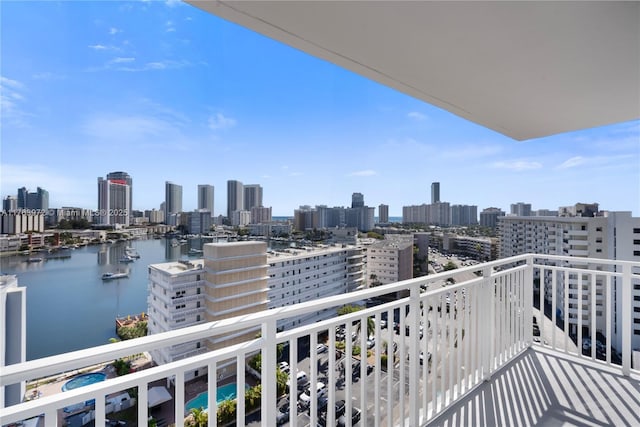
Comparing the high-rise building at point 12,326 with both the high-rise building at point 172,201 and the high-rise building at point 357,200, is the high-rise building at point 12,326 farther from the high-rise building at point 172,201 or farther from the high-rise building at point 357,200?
the high-rise building at point 357,200

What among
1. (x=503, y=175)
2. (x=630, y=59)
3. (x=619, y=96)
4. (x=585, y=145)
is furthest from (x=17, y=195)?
(x=585, y=145)

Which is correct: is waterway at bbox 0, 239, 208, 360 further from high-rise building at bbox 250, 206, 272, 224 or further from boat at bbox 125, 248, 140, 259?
high-rise building at bbox 250, 206, 272, 224

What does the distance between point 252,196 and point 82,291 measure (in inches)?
165

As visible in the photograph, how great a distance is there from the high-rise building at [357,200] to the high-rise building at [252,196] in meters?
3.69

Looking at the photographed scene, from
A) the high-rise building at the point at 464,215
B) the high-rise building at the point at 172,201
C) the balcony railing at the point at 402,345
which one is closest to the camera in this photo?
the balcony railing at the point at 402,345

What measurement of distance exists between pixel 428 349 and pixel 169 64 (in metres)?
9.31

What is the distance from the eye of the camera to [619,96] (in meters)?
2.17

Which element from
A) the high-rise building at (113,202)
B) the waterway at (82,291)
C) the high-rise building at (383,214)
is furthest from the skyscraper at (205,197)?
the high-rise building at (383,214)

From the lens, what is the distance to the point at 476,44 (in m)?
1.55

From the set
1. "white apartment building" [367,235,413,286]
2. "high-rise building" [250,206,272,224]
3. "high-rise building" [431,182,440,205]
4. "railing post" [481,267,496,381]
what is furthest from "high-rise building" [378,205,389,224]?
"railing post" [481,267,496,381]

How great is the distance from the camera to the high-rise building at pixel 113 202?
5.21 m

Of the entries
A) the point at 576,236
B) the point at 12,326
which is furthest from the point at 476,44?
the point at 576,236

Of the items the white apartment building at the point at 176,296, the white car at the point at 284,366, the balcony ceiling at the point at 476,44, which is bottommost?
the white apartment building at the point at 176,296

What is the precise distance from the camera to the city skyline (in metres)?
5.20
